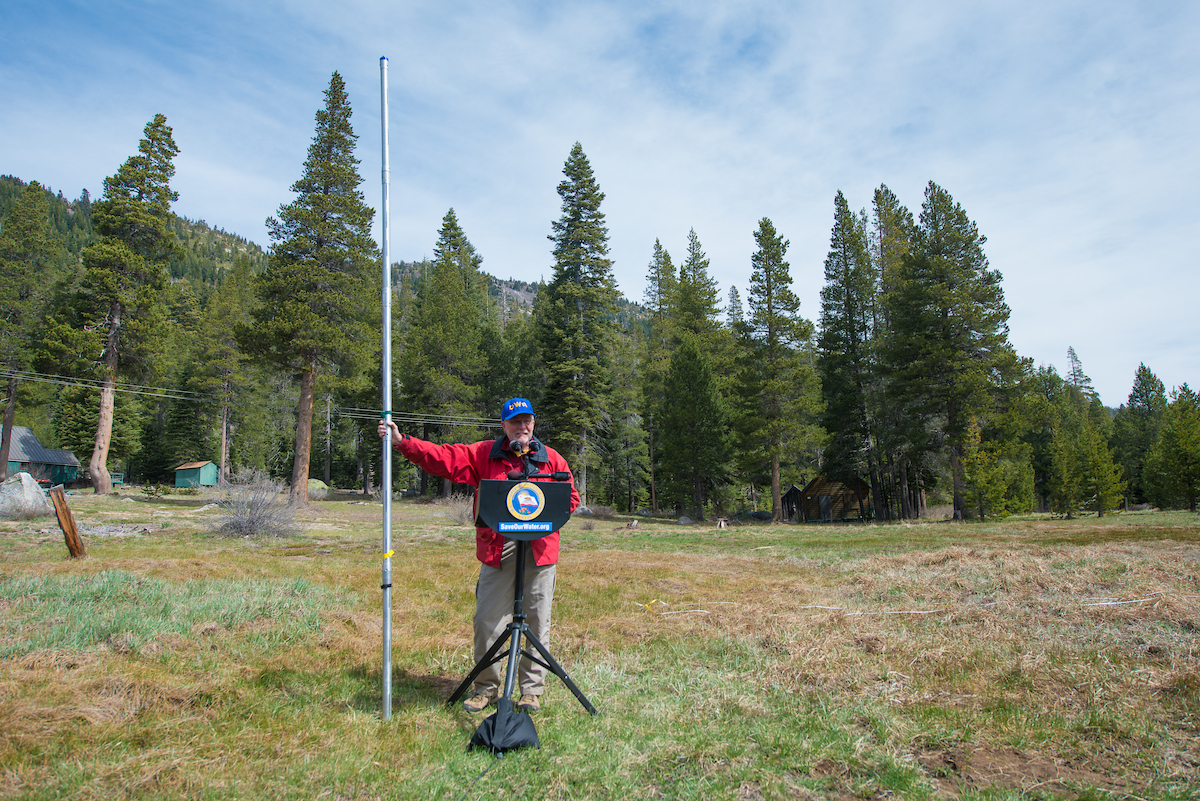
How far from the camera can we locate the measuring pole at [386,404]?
12.4 feet

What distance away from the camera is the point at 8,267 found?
33438mm

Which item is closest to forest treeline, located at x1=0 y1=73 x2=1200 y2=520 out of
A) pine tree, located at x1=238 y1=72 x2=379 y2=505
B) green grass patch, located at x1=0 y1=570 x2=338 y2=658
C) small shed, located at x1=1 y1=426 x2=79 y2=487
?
pine tree, located at x1=238 y1=72 x2=379 y2=505

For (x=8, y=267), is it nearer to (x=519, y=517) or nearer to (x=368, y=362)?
(x=368, y=362)

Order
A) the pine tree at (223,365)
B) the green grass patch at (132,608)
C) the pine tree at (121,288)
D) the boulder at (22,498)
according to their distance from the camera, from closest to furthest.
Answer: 1. the green grass patch at (132,608)
2. the boulder at (22,498)
3. the pine tree at (121,288)
4. the pine tree at (223,365)

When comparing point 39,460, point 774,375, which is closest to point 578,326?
point 774,375

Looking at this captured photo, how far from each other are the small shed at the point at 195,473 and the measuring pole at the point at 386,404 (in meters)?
53.3

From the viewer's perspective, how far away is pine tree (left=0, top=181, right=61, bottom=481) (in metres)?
33.4

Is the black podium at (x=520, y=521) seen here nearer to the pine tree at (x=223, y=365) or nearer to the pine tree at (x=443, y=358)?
the pine tree at (x=443, y=358)

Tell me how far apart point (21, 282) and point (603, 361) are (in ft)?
109

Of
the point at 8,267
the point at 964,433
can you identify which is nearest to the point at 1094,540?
the point at 964,433

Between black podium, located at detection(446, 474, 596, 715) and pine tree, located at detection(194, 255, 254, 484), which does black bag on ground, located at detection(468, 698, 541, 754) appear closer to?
black podium, located at detection(446, 474, 596, 715)

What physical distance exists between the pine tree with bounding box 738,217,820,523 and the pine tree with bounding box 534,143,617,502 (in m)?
8.06

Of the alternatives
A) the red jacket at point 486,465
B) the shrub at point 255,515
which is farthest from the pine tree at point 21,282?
the red jacket at point 486,465

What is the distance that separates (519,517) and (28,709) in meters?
2.73
